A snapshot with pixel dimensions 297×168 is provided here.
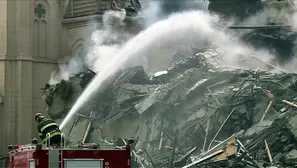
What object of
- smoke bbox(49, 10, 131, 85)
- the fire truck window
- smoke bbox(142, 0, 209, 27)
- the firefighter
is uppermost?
smoke bbox(142, 0, 209, 27)

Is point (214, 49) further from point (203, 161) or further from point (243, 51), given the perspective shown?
point (203, 161)

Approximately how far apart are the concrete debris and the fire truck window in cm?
1003

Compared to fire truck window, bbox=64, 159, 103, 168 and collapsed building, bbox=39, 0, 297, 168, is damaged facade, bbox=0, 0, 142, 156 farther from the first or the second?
fire truck window, bbox=64, 159, 103, 168

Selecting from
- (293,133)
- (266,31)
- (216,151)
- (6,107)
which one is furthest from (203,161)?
(6,107)

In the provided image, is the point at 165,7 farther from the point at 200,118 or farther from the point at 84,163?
the point at 84,163

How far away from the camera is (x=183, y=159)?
107 feet

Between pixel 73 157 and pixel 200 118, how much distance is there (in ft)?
45.1

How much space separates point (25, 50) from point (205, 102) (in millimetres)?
24451

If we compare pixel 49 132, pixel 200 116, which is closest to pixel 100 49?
pixel 200 116

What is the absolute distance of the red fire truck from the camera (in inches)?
804

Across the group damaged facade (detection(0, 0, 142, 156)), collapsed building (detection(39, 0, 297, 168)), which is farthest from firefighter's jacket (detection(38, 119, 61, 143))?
damaged facade (detection(0, 0, 142, 156))

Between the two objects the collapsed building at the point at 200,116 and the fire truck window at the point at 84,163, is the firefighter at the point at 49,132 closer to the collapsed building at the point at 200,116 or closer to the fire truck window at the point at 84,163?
the fire truck window at the point at 84,163

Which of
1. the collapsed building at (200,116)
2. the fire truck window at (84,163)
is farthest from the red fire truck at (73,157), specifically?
the collapsed building at (200,116)

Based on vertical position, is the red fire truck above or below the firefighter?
below
